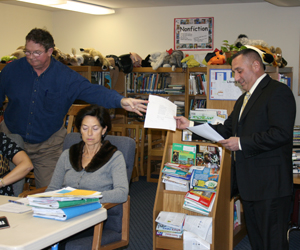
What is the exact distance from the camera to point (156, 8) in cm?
723

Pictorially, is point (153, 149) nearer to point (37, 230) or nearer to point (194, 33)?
point (194, 33)

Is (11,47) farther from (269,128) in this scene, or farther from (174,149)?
(269,128)

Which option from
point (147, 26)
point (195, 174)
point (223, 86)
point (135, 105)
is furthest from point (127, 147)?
point (147, 26)

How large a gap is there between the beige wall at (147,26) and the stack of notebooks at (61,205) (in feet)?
18.1

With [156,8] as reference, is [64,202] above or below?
below

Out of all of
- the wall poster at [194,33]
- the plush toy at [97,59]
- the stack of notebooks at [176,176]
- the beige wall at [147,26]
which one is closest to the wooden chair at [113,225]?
the stack of notebooks at [176,176]

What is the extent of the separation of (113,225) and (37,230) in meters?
0.92

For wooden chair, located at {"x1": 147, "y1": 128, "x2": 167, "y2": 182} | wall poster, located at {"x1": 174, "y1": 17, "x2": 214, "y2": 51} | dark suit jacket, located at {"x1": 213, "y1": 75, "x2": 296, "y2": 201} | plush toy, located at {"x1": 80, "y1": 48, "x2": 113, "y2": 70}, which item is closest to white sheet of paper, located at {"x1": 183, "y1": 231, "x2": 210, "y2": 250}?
dark suit jacket, located at {"x1": 213, "y1": 75, "x2": 296, "y2": 201}

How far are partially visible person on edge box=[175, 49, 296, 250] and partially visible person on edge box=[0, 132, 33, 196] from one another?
1.33 meters

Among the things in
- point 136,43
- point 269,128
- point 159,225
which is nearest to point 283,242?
point 269,128

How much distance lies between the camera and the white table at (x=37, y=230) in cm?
143

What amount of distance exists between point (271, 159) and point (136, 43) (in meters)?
5.61

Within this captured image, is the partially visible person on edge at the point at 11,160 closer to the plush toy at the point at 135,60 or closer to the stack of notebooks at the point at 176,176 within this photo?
the stack of notebooks at the point at 176,176

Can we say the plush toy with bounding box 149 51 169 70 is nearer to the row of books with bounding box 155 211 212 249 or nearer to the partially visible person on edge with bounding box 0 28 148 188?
the partially visible person on edge with bounding box 0 28 148 188
